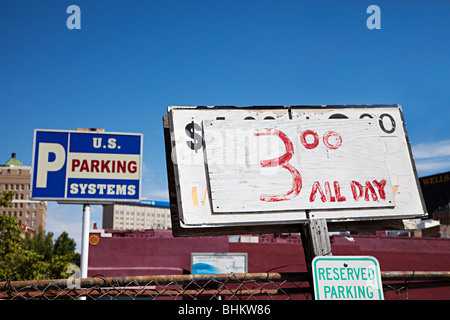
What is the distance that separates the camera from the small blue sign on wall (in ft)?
20.6

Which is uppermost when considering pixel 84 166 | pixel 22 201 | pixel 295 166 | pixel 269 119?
pixel 22 201

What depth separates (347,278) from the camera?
111 inches

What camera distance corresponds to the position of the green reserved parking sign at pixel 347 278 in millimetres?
2809

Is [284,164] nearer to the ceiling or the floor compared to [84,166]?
nearer to the floor

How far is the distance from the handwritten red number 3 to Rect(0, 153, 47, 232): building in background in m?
148

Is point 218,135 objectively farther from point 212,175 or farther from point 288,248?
point 288,248

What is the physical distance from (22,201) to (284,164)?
154m

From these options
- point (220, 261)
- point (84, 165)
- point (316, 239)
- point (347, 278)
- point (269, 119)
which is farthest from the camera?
point (220, 261)

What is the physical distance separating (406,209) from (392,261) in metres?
18.5

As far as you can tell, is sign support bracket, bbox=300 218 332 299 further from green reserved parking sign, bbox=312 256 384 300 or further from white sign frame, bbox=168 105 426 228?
green reserved parking sign, bbox=312 256 384 300

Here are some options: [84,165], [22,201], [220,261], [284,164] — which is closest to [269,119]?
[284,164]

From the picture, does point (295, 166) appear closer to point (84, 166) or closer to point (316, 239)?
point (316, 239)

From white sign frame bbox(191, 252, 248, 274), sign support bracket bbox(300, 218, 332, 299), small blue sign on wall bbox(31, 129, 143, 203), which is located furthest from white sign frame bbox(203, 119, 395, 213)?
white sign frame bbox(191, 252, 248, 274)
